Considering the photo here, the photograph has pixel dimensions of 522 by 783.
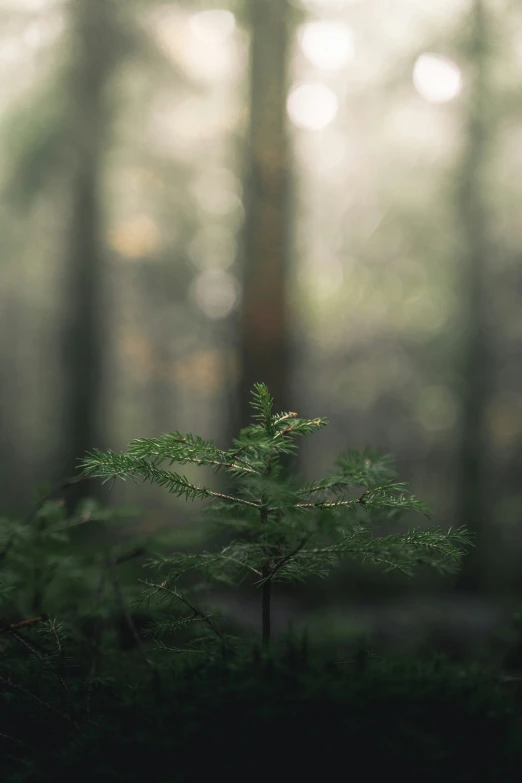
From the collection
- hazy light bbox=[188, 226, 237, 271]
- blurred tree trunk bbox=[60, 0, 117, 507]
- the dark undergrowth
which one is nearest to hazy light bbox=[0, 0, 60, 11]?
blurred tree trunk bbox=[60, 0, 117, 507]

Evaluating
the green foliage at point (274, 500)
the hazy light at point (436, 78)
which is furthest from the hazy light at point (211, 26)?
the green foliage at point (274, 500)

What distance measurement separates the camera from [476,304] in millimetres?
11852

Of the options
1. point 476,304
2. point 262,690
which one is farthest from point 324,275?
point 262,690

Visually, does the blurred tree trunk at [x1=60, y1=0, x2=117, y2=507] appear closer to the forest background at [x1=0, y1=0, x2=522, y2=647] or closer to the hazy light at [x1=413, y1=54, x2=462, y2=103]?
the forest background at [x1=0, y1=0, x2=522, y2=647]

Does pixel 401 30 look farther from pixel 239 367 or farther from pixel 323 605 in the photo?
pixel 323 605

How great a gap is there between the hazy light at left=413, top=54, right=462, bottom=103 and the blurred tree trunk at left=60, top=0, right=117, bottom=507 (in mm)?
5773

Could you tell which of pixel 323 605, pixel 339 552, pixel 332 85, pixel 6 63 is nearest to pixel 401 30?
pixel 332 85

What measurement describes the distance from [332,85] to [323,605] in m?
10.3

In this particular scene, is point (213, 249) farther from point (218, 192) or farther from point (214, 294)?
point (218, 192)

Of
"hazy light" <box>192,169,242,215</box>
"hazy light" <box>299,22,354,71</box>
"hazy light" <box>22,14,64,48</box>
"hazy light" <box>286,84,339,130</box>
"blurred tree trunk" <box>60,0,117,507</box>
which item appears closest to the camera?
"hazy light" <box>22,14,64,48</box>

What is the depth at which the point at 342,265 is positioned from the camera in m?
13.1

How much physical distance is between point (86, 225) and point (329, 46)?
5984 mm

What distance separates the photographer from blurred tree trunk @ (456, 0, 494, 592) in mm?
9742

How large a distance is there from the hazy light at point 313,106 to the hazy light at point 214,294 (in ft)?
12.7
